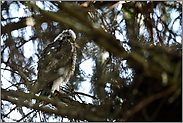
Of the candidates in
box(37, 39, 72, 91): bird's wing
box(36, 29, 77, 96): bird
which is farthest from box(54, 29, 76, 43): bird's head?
box(37, 39, 72, 91): bird's wing

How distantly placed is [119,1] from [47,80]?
197 centimetres

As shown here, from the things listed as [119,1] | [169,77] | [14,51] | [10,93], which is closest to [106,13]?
[119,1]

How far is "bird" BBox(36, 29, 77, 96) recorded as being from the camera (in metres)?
3.10

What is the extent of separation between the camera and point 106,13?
2.21 metres

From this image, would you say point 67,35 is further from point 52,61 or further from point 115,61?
point 115,61

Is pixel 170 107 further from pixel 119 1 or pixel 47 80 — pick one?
pixel 47 80

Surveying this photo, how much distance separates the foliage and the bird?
0.86ft

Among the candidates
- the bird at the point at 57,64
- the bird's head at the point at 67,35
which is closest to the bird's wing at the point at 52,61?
the bird at the point at 57,64

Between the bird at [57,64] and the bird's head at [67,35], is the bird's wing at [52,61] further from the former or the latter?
the bird's head at [67,35]

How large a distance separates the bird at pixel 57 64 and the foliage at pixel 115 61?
262 millimetres

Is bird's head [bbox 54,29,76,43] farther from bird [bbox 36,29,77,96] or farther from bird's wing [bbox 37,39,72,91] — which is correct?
bird's wing [bbox 37,39,72,91]

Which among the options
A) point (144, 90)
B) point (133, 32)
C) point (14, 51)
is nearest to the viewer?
point (144, 90)

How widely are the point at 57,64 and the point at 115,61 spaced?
1.70 metres

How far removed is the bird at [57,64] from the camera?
3098mm
